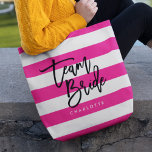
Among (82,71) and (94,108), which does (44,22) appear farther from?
(94,108)

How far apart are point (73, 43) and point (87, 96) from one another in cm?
21

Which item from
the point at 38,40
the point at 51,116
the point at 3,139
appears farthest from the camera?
the point at 3,139

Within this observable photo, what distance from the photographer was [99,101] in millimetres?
1341

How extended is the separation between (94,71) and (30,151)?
1.80 ft

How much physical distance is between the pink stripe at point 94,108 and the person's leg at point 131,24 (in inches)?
10.1

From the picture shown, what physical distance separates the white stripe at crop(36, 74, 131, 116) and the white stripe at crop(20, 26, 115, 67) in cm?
17

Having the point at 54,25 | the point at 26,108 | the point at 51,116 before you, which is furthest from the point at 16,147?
the point at 54,25

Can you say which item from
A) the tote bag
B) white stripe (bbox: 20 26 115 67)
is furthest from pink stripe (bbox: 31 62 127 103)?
white stripe (bbox: 20 26 115 67)

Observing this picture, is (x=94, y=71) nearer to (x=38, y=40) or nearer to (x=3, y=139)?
(x=38, y=40)

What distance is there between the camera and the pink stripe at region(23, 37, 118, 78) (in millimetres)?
1312

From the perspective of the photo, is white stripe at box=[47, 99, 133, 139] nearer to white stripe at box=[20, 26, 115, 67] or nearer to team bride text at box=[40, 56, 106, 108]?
team bride text at box=[40, 56, 106, 108]

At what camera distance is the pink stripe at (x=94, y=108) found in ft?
4.39

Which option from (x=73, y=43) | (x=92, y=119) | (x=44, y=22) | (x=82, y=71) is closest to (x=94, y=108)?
(x=92, y=119)

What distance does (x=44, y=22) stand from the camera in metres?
1.27
